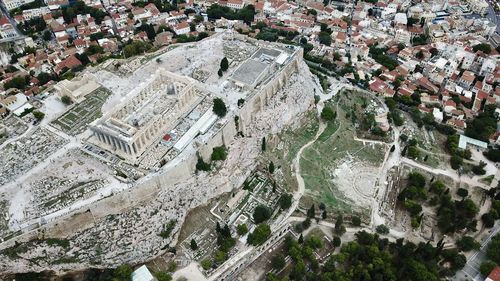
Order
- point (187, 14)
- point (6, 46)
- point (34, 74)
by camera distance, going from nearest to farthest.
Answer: point (34, 74) < point (6, 46) < point (187, 14)

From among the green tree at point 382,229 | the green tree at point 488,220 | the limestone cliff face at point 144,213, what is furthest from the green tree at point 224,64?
the green tree at point 488,220

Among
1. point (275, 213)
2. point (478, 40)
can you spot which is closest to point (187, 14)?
point (275, 213)

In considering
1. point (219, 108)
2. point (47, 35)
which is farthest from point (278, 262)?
point (47, 35)

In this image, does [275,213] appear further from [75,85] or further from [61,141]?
[75,85]

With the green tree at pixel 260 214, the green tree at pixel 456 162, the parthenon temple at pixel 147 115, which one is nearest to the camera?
the parthenon temple at pixel 147 115

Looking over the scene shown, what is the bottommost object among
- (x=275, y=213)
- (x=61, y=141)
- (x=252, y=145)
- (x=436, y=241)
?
(x=436, y=241)

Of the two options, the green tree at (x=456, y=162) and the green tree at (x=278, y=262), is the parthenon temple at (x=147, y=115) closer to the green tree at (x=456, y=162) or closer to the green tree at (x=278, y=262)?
the green tree at (x=278, y=262)

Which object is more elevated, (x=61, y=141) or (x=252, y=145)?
(x=61, y=141)

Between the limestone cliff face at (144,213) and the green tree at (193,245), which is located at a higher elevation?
the limestone cliff face at (144,213)
